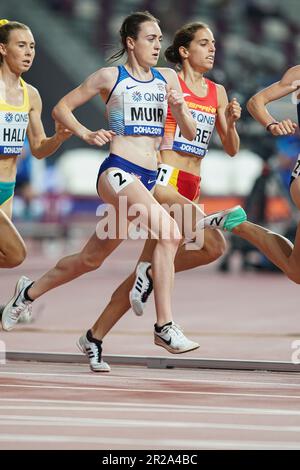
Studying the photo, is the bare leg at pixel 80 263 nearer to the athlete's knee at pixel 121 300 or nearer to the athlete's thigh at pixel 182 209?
the athlete's knee at pixel 121 300

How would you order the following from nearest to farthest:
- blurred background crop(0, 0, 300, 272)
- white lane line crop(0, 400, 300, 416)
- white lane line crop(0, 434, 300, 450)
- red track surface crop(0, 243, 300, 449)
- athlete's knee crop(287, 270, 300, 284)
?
white lane line crop(0, 434, 300, 450), red track surface crop(0, 243, 300, 449), white lane line crop(0, 400, 300, 416), athlete's knee crop(287, 270, 300, 284), blurred background crop(0, 0, 300, 272)

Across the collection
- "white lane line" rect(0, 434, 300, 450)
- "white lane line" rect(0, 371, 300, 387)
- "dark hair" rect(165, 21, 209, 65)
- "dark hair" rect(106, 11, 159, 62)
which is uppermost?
"dark hair" rect(165, 21, 209, 65)

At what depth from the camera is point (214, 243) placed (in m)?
9.41

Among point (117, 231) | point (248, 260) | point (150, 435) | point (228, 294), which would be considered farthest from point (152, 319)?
point (248, 260)

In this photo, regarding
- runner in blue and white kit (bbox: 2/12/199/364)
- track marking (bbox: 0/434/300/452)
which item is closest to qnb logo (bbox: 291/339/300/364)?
runner in blue and white kit (bbox: 2/12/199/364)

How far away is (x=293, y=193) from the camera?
365 inches

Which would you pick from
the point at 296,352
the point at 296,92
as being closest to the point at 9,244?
the point at 296,92

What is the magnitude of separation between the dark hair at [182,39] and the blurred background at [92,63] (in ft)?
69.7

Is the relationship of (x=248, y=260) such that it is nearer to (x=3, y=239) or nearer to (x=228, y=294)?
(x=228, y=294)

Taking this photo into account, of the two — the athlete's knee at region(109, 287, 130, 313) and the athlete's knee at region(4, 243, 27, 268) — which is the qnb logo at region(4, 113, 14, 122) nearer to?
the athlete's knee at region(4, 243, 27, 268)

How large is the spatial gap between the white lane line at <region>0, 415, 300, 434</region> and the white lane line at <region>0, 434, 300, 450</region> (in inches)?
15.6

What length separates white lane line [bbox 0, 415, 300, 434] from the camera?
6911mm

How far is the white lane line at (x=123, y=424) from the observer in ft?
22.7

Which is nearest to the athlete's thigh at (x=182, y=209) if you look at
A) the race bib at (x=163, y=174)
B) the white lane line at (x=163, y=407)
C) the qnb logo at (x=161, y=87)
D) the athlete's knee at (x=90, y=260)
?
the race bib at (x=163, y=174)
